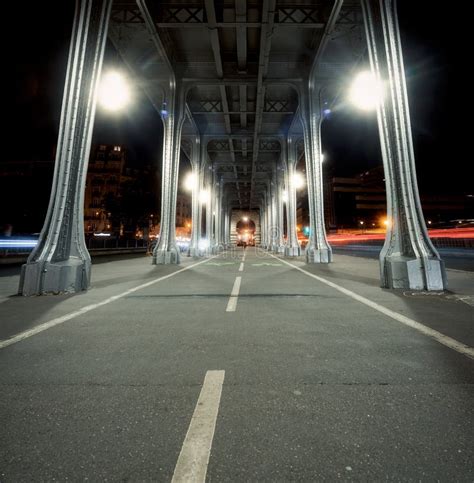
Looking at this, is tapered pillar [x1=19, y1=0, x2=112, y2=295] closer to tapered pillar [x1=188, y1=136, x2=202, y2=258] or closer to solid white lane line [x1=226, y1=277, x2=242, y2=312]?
solid white lane line [x1=226, y1=277, x2=242, y2=312]

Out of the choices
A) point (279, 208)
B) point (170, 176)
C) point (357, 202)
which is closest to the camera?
point (170, 176)

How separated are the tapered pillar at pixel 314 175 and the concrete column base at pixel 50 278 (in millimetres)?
12425

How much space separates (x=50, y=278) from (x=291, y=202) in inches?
873

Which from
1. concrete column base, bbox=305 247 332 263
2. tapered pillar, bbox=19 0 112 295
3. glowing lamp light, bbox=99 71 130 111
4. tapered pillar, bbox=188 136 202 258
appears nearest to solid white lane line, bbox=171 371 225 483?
tapered pillar, bbox=19 0 112 295

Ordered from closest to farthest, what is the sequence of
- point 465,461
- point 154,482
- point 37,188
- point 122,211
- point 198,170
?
point 154,482, point 465,461, point 198,170, point 37,188, point 122,211

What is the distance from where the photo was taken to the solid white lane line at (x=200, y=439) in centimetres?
128

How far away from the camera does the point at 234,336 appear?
338cm

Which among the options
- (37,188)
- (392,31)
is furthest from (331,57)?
(37,188)

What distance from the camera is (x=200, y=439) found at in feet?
4.99

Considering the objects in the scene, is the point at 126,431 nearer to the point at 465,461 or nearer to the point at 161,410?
the point at 161,410

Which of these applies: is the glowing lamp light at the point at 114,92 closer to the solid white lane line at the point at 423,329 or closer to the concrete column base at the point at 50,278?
the concrete column base at the point at 50,278

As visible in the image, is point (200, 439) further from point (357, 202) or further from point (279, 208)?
point (357, 202)

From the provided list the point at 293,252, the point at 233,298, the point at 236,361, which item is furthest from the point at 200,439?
the point at 293,252

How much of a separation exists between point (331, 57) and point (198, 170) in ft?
45.2
